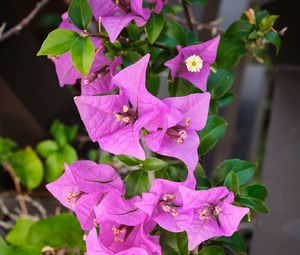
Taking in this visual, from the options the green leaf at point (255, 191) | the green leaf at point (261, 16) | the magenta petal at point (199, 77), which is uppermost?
the green leaf at point (261, 16)

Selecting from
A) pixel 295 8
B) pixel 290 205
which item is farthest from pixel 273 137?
pixel 295 8

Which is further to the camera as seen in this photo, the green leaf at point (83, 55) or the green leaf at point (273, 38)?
the green leaf at point (273, 38)

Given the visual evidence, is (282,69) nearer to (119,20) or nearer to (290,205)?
(290,205)

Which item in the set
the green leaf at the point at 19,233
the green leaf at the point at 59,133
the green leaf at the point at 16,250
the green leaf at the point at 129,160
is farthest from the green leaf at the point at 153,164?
the green leaf at the point at 59,133

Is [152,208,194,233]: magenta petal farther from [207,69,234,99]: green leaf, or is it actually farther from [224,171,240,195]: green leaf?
[207,69,234,99]: green leaf

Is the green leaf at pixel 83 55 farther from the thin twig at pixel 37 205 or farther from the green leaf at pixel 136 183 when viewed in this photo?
the thin twig at pixel 37 205

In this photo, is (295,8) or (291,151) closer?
(295,8)

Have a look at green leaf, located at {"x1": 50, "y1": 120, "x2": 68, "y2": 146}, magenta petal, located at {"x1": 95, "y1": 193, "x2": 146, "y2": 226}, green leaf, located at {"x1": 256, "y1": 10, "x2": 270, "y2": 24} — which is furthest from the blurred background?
magenta petal, located at {"x1": 95, "y1": 193, "x2": 146, "y2": 226}
